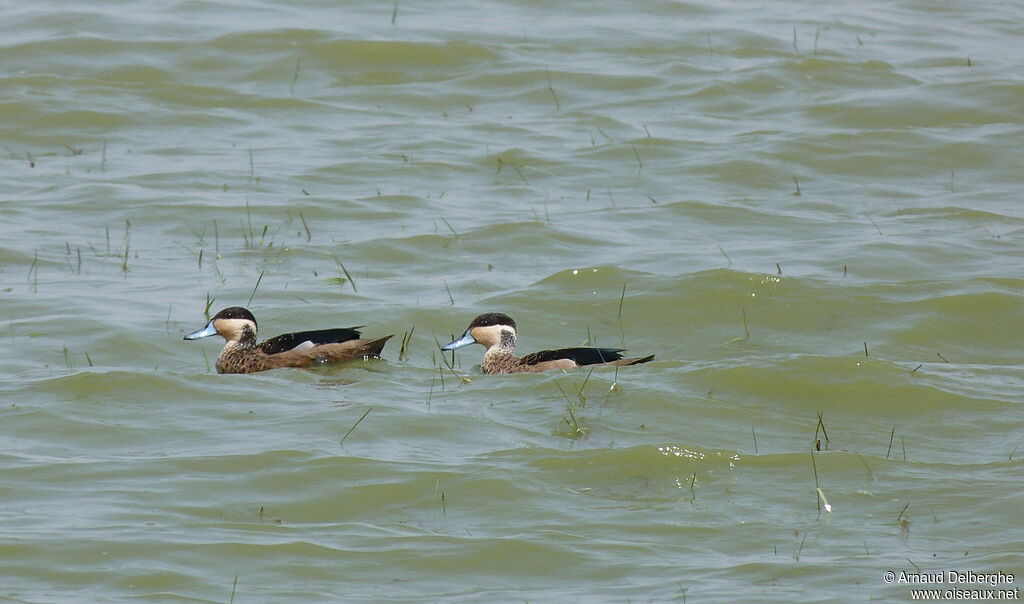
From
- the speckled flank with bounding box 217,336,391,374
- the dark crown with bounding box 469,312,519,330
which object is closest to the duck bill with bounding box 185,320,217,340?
the speckled flank with bounding box 217,336,391,374

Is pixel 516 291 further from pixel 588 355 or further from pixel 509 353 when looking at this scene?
pixel 588 355

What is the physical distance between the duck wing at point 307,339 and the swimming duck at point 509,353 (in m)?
0.69

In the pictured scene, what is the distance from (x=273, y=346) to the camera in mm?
9508

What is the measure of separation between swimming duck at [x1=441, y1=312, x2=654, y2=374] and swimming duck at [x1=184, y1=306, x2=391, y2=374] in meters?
0.58

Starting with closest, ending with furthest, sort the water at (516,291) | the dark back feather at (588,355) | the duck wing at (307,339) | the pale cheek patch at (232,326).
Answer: the water at (516,291), the dark back feather at (588,355), the duck wing at (307,339), the pale cheek patch at (232,326)

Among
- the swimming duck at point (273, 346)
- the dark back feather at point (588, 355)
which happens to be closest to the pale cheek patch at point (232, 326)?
the swimming duck at point (273, 346)

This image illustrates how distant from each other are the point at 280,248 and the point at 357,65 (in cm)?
614

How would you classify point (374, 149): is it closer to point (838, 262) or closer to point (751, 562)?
point (838, 262)

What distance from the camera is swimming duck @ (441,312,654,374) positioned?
355 inches

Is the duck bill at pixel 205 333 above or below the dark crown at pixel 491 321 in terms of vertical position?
below

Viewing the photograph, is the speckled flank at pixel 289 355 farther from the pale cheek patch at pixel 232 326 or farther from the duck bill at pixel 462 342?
the duck bill at pixel 462 342

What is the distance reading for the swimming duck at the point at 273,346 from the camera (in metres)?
9.35

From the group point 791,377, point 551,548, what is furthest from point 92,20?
point 551,548

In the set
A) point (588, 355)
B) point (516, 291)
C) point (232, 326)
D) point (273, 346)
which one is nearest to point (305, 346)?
point (273, 346)
